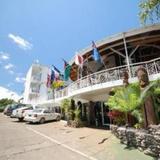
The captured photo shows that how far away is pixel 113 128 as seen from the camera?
1173 centimetres

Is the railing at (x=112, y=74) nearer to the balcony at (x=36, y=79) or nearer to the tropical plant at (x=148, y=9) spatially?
the tropical plant at (x=148, y=9)

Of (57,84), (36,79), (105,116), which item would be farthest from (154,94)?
(36,79)

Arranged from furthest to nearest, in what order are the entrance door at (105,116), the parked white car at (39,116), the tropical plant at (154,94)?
the parked white car at (39,116) → the entrance door at (105,116) → the tropical plant at (154,94)

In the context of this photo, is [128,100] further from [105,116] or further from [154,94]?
[105,116]

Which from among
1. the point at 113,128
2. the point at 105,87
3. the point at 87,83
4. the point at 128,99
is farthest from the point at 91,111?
the point at 128,99

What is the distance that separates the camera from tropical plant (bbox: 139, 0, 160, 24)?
8.41m

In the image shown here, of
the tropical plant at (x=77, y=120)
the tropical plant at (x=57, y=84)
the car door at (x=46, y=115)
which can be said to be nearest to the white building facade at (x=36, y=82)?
the tropical plant at (x=57, y=84)

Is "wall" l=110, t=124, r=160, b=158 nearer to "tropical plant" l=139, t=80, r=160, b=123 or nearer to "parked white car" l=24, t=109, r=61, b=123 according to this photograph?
"tropical plant" l=139, t=80, r=160, b=123

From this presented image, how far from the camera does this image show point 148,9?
859 centimetres

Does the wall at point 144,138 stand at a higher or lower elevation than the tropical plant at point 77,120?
lower

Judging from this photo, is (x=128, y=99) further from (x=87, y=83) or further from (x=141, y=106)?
(x=87, y=83)

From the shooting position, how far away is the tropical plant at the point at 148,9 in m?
8.41

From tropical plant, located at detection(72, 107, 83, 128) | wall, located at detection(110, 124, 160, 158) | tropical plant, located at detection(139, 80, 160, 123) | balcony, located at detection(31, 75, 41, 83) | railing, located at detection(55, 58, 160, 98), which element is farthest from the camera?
balcony, located at detection(31, 75, 41, 83)

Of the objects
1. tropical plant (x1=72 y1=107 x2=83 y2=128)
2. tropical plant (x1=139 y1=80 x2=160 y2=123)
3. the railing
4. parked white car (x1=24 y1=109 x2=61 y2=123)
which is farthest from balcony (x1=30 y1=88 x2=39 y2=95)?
tropical plant (x1=139 y1=80 x2=160 y2=123)
